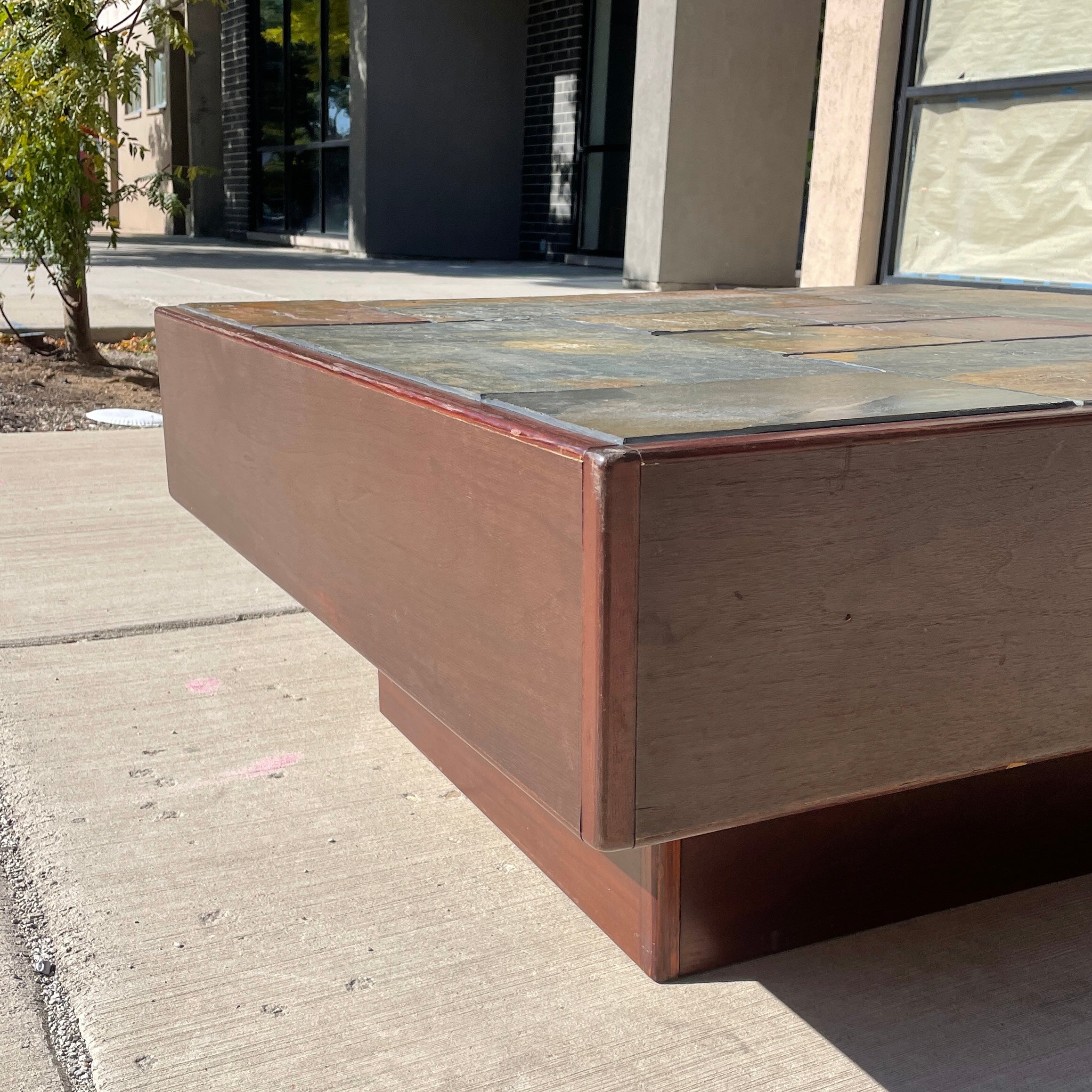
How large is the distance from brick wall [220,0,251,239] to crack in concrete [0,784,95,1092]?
16.4 meters

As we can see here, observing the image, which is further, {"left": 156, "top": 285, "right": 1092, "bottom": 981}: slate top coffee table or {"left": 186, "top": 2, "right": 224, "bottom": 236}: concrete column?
{"left": 186, "top": 2, "right": 224, "bottom": 236}: concrete column

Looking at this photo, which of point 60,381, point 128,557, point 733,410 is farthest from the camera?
point 60,381

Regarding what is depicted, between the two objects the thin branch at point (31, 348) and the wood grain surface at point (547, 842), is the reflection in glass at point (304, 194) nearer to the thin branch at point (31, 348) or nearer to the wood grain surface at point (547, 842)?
the thin branch at point (31, 348)

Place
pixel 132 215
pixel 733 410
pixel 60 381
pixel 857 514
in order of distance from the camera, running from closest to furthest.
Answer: pixel 857 514 < pixel 733 410 < pixel 60 381 < pixel 132 215

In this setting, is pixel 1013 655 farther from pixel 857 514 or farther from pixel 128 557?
pixel 128 557

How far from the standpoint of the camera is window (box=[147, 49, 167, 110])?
62.6 feet

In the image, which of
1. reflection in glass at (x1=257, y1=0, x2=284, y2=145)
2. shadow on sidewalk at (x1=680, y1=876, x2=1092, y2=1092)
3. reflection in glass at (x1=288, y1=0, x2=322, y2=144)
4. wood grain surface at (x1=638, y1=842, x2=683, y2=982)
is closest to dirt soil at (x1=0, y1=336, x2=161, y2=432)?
wood grain surface at (x1=638, y1=842, x2=683, y2=982)

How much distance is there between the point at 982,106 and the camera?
535cm

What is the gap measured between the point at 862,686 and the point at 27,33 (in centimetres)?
607

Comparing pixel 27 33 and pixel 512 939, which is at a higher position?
pixel 27 33

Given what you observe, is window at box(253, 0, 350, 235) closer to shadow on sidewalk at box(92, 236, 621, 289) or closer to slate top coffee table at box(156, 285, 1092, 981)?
shadow on sidewalk at box(92, 236, 621, 289)

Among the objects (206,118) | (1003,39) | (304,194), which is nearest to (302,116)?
(304,194)

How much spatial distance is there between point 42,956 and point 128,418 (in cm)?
421

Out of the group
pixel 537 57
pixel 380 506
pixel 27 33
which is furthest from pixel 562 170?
pixel 380 506
